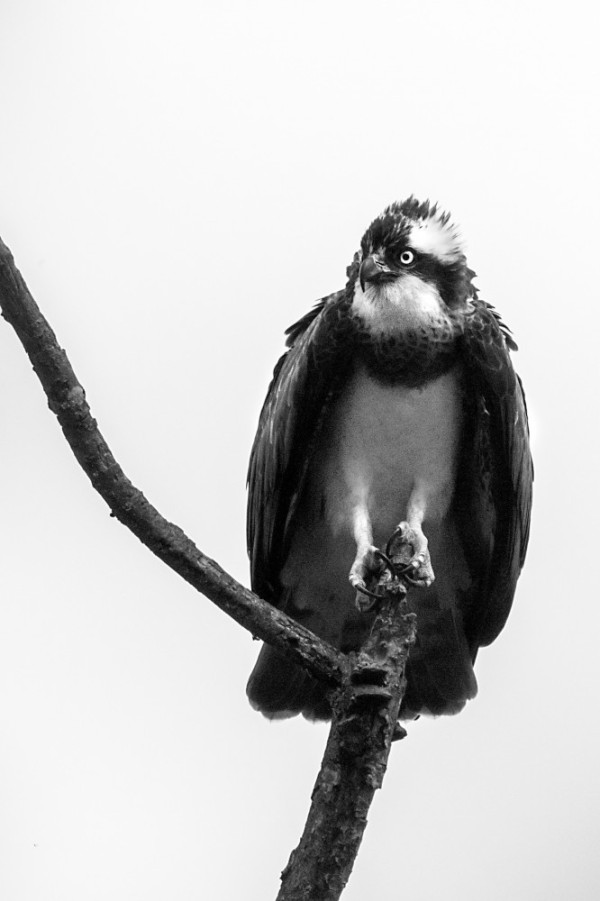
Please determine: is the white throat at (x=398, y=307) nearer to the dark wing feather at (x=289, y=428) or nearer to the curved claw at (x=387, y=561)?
the dark wing feather at (x=289, y=428)

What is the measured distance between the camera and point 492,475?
265 inches

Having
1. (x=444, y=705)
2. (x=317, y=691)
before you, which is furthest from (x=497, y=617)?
(x=317, y=691)

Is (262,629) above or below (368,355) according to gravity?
below

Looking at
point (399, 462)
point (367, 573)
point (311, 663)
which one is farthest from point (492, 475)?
point (311, 663)

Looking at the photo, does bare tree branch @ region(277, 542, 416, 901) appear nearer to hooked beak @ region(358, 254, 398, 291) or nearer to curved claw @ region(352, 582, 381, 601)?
curved claw @ region(352, 582, 381, 601)

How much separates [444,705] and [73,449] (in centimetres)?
298

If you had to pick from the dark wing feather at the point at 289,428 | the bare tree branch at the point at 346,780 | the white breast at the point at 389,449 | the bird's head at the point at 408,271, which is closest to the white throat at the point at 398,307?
the bird's head at the point at 408,271

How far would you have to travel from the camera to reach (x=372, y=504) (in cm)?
669

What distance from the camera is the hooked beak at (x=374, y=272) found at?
6.21 metres

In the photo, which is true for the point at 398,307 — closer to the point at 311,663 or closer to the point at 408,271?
the point at 408,271

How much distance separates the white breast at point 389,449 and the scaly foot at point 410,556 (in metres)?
0.58

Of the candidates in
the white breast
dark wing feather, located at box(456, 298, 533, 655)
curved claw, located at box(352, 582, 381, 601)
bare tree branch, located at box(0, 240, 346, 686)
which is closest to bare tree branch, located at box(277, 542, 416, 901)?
bare tree branch, located at box(0, 240, 346, 686)

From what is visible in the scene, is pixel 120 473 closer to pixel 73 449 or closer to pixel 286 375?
pixel 73 449

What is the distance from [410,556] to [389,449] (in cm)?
84
